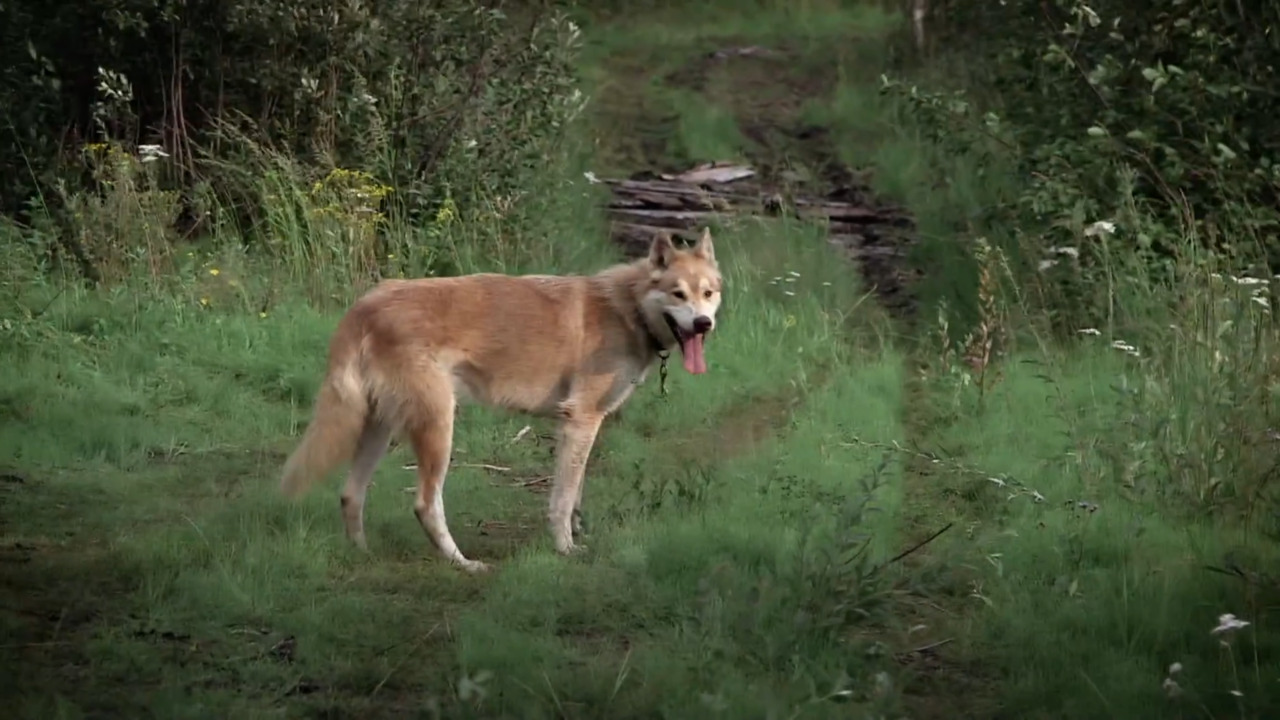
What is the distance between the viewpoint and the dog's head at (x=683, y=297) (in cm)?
777

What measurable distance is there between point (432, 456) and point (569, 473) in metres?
0.69

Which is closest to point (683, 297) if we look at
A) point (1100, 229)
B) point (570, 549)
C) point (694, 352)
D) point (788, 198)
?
point (694, 352)

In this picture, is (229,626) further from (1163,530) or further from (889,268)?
(889,268)

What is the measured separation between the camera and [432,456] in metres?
7.05

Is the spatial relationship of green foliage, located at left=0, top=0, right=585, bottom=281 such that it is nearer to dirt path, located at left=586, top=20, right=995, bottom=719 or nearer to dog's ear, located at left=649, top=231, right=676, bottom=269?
dirt path, located at left=586, top=20, right=995, bottom=719

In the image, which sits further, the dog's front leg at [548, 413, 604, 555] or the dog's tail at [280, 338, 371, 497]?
the dog's front leg at [548, 413, 604, 555]

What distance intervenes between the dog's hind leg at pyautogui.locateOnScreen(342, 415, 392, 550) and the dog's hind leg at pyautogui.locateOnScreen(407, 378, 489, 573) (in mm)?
249

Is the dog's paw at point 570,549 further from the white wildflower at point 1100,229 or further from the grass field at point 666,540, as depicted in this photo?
the white wildflower at point 1100,229

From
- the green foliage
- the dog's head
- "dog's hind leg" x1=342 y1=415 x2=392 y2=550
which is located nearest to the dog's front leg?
the dog's head

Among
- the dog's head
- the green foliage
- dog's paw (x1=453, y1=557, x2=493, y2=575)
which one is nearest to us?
dog's paw (x1=453, y1=557, x2=493, y2=575)

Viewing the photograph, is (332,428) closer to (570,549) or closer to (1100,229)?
(570,549)

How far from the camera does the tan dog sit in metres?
7.05

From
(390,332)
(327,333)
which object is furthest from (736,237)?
(390,332)

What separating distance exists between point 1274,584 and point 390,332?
358cm
